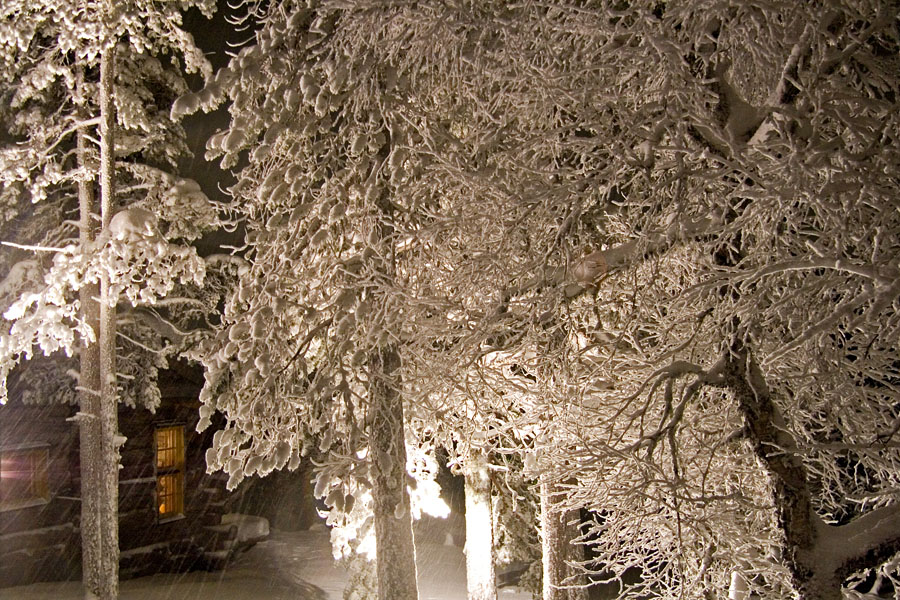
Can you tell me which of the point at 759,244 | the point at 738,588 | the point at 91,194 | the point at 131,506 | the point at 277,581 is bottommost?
the point at 277,581

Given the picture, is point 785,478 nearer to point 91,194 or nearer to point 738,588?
point 738,588

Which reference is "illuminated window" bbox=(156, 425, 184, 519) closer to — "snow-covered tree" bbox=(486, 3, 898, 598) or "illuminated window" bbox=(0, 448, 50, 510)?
"illuminated window" bbox=(0, 448, 50, 510)

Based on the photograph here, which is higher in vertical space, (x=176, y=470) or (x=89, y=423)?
(x=89, y=423)

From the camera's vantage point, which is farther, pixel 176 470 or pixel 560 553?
pixel 176 470

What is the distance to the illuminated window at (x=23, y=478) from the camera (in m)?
14.7

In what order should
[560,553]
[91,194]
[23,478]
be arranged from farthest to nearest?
[23,478], [91,194], [560,553]

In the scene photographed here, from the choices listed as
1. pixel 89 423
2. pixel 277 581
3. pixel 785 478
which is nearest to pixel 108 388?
pixel 89 423

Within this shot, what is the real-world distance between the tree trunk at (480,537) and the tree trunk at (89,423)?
226 inches

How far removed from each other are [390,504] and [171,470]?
12.6m

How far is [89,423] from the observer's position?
10.9 metres

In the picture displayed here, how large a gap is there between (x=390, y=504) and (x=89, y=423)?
5.95 metres

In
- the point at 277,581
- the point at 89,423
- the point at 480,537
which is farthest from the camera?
the point at 277,581

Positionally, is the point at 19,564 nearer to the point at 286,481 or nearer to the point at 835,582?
the point at 286,481

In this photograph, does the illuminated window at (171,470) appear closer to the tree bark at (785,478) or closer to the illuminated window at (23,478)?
the illuminated window at (23,478)
